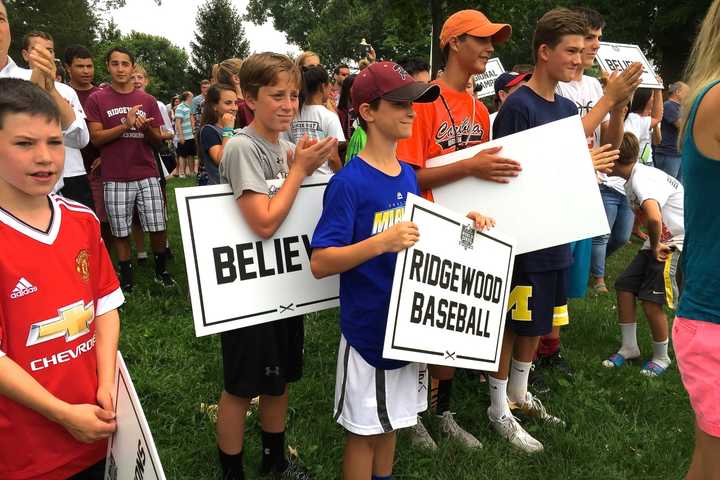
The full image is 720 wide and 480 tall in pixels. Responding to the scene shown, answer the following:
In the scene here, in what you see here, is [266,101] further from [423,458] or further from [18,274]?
[423,458]

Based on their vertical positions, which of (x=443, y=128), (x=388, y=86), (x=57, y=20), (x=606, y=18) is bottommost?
(x=443, y=128)

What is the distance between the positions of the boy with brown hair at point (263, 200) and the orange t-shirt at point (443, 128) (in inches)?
22.7

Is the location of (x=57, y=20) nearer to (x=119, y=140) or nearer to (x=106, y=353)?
(x=119, y=140)

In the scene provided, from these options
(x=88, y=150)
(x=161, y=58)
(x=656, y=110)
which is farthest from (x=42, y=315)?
(x=161, y=58)

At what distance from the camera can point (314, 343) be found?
13.8 ft

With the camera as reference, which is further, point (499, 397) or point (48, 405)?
point (499, 397)

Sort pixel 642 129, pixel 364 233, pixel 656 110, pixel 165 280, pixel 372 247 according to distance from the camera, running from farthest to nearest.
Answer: pixel 656 110 < pixel 642 129 < pixel 165 280 < pixel 364 233 < pixel 372 247

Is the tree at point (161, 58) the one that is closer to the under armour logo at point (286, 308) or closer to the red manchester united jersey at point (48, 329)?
the under armour logo at point (286, 308)

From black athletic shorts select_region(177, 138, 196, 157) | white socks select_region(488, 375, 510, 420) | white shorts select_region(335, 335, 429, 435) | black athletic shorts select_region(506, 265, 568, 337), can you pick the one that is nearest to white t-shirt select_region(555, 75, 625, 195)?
black athletic shorts select_region(506, 265, 568, 337)

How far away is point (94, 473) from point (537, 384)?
2.92 meters

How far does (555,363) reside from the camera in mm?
4047

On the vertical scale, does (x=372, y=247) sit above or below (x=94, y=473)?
above

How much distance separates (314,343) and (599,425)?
2050 mm

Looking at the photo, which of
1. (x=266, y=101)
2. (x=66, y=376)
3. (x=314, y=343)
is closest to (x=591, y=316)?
(x=314, y=343)
